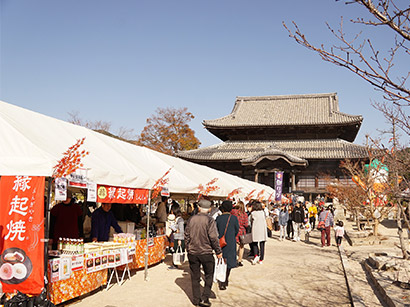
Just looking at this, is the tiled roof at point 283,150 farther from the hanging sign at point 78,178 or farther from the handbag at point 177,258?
the hanging sign at point 78,178

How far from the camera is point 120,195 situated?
6.79 m

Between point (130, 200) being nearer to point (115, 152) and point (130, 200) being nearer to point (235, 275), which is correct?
point (115, 152)

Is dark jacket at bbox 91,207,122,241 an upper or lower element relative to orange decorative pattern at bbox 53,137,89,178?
lower

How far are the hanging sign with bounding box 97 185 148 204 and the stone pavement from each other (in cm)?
155

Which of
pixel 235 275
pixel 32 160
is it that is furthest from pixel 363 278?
pixel 32 160

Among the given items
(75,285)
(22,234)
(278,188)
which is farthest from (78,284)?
(278,188)

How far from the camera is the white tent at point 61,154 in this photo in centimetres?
489

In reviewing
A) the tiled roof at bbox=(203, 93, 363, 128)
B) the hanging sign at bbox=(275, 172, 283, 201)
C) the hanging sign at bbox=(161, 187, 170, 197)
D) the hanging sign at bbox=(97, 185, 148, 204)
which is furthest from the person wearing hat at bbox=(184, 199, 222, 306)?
the tiled roof at bbox=(203, 93, 363, 128)

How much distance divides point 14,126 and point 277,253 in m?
8.80

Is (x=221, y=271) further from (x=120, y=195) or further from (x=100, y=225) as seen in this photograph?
(x=100, y=225)

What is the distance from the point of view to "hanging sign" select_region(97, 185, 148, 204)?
20.3 ft

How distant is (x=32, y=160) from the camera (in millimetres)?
4883

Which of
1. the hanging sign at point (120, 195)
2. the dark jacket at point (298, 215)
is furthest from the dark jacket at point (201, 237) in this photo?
the dark jacket at point (298, 215)

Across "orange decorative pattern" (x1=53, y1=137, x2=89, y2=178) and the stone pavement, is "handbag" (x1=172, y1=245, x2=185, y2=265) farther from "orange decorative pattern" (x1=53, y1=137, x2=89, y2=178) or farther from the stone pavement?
"orange decorative pattern" (x1=53, y1=137, x2=89, y2=178)
